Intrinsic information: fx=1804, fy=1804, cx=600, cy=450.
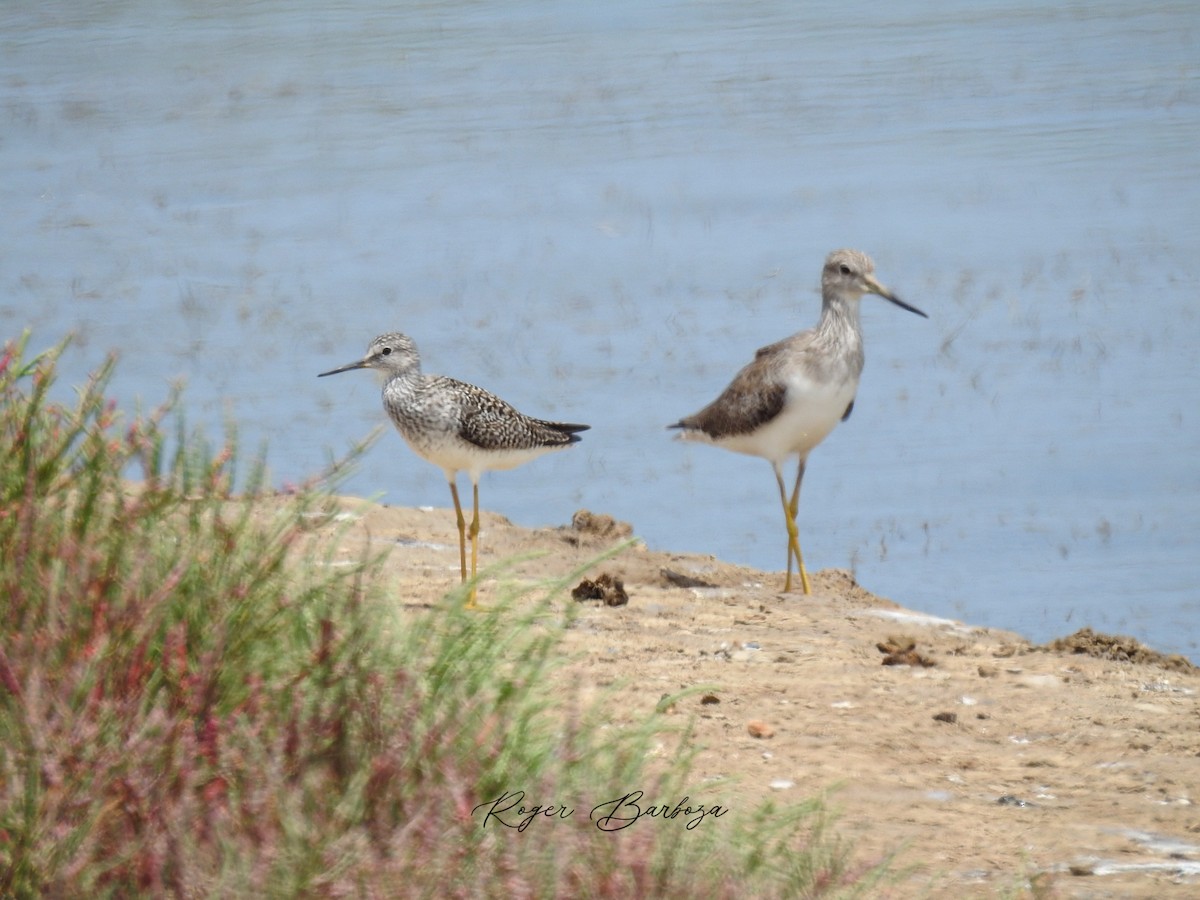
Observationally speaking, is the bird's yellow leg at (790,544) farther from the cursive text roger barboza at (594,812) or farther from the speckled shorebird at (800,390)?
the cursive text roger barboza at (594,812)

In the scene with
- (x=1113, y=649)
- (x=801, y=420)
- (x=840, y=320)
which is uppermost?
(x=840, y=320)

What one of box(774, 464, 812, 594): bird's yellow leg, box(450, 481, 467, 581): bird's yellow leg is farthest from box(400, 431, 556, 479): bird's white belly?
box(774, 464, 812, 594): bird's yellow leg

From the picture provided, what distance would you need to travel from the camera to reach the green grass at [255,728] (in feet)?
12.4

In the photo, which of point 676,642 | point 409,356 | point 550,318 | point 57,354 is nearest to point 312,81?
point 550,318

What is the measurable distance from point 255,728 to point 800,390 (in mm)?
7472

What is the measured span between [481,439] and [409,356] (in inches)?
31.5

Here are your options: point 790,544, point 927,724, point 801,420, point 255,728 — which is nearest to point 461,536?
point 790,544

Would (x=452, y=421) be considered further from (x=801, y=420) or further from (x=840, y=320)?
(x=840, y=320)

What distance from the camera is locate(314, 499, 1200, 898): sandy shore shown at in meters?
6.22

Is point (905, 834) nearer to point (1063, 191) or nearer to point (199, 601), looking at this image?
point (199, 601)

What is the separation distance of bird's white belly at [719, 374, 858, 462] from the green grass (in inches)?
223

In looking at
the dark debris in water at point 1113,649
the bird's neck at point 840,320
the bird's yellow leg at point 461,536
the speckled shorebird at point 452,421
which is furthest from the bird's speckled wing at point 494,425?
the dark debris in water at point 1113,649

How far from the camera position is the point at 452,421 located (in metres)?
10.1

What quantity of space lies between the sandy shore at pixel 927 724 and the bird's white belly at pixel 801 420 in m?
1.26
